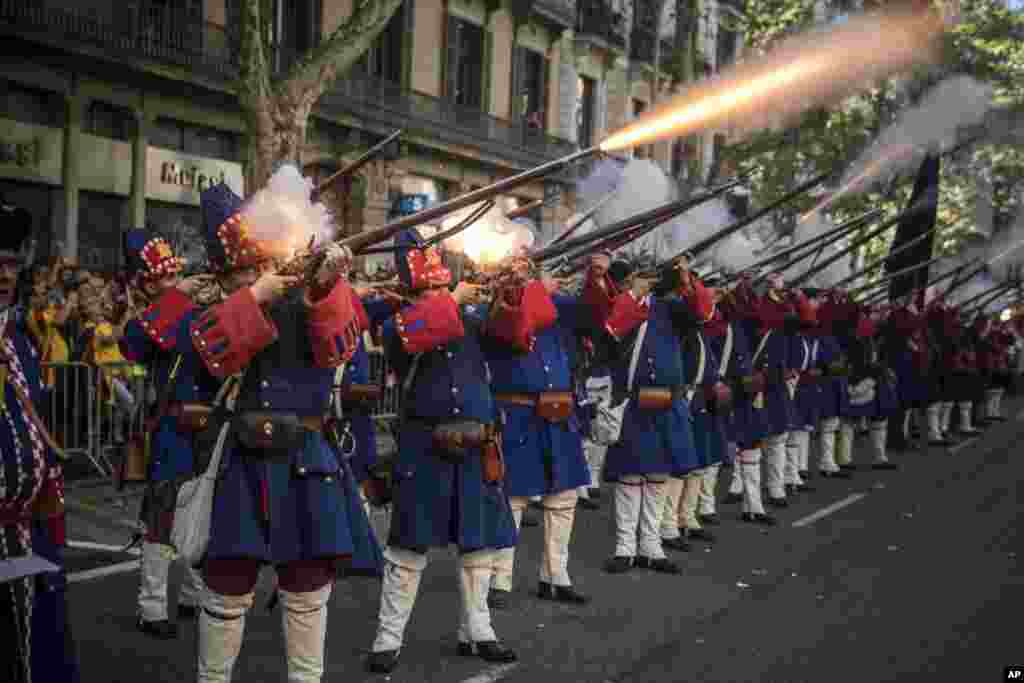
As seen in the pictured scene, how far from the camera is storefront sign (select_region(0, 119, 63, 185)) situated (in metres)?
17.0

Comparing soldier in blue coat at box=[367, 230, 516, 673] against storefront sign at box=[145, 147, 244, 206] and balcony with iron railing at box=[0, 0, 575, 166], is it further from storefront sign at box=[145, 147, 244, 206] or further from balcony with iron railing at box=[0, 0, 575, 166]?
storefront sign at box=[145, 147, 244, 206]

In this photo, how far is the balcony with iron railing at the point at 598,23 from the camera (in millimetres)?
31906

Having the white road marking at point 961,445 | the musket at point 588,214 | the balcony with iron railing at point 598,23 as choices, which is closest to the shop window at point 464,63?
the balcony with iron railing at point 598,23

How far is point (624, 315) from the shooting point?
794 centimetres

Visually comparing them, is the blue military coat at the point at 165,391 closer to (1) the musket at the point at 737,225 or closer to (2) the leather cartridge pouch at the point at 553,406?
(2) the leather cartridge pouch at the point at 553,406

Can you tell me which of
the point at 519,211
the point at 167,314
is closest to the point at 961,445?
the point at 519,211

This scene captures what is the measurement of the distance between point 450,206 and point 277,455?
1.27 m

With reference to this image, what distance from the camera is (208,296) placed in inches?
221

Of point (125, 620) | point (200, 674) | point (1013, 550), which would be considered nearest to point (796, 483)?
point (1013, 550)

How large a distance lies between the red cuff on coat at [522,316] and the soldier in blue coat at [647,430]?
1581mm

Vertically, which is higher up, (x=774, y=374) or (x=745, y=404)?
(x=774, y=374)

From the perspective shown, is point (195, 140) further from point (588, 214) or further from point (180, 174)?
point (588, 214)

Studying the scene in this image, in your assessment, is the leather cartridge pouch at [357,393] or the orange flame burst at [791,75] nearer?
the orange flame burst at [791,75]

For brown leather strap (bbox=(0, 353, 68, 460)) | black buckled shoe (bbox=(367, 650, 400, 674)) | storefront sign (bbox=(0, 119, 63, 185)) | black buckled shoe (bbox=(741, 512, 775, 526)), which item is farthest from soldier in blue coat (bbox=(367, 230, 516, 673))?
storefront sign (bbox=(0, 119, 63, 185))
